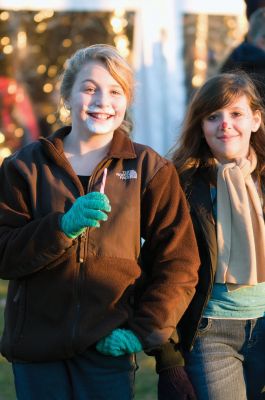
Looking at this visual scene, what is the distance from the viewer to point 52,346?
98.0 inches

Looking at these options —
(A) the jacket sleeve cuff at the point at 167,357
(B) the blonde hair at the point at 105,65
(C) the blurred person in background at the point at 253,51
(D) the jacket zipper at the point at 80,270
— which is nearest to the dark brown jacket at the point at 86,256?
(D) the jacket zipper at the point at 80,270

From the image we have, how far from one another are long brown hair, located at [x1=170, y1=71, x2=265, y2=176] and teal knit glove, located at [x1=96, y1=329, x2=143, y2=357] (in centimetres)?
76

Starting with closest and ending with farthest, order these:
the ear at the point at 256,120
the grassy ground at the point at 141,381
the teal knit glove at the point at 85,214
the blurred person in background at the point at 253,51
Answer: the teal knit glove at the point at 85,214
the ear at the point at 256,120
the blurred person in background at the point at 253,51
the grassy ground at the point at 141,381

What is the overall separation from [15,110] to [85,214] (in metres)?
5.56

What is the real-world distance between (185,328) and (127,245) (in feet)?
1.44

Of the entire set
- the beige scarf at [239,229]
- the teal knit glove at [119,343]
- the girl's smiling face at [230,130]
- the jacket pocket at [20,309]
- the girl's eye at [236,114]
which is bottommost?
the teal knit glove at [119,343]

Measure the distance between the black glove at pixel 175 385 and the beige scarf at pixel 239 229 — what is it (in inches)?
14.9

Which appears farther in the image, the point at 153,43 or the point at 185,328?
the point at 153,43

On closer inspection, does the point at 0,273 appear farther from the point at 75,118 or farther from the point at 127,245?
the point at 75,118

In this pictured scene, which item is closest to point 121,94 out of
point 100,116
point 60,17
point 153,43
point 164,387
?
point 100,116

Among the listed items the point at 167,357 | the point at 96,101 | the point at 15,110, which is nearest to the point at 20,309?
the point at 167,357

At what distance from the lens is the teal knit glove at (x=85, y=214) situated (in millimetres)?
2373

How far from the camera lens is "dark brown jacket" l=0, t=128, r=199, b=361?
2502mm

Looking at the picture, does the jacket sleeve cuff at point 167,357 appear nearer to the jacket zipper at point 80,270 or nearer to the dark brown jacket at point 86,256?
the dark brown jacket at point 86,256
